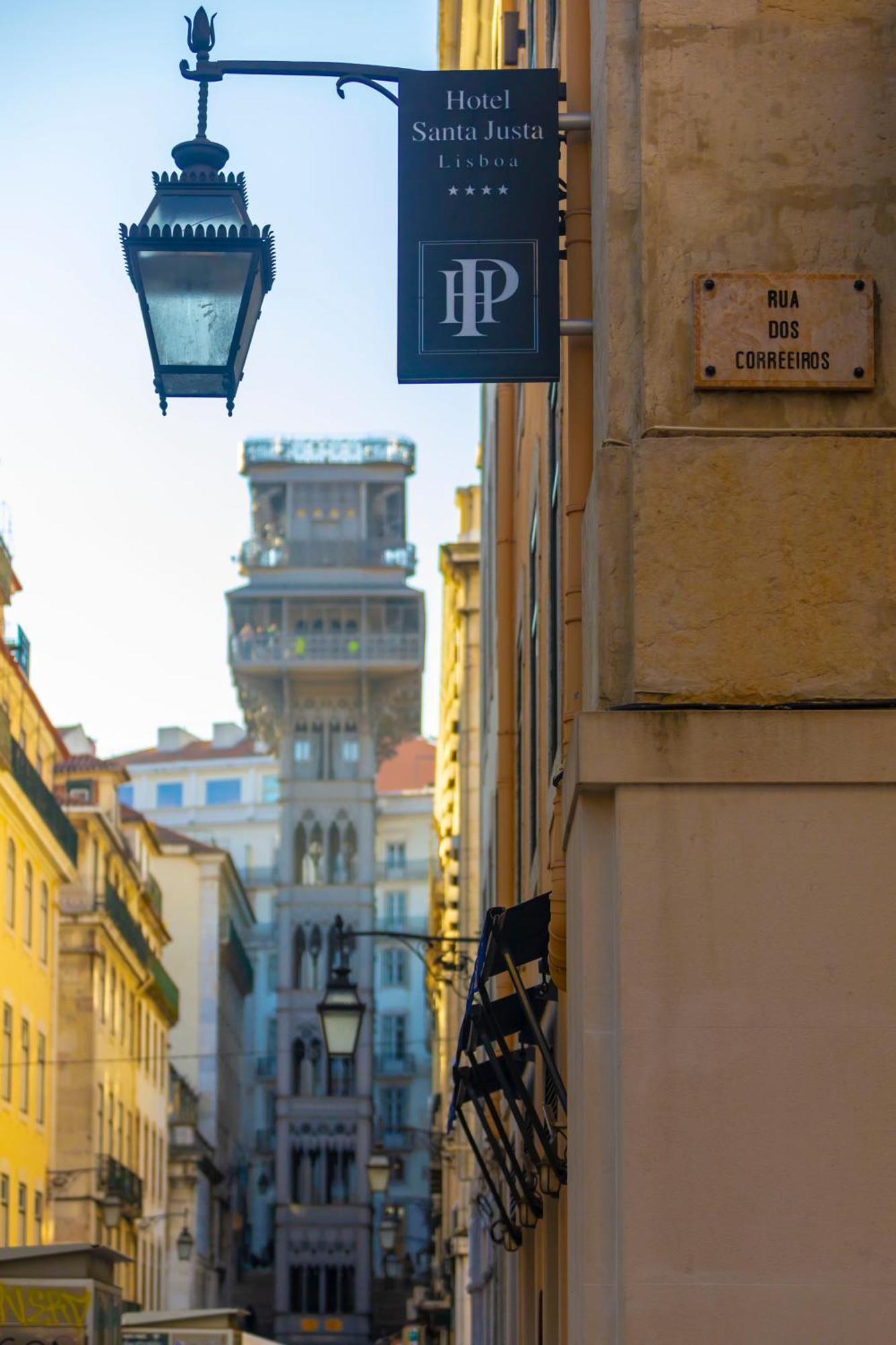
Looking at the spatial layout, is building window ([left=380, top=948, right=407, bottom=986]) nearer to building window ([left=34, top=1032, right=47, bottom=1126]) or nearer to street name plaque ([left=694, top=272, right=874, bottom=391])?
building window ([left=34, top=1032, right=47, bottom=1126])

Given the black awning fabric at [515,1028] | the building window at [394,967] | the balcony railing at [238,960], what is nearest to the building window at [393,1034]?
the building window at [394,967]

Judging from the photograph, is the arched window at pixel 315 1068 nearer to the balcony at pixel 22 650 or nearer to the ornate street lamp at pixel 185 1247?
the ornate street lamp at pixel 185 1247

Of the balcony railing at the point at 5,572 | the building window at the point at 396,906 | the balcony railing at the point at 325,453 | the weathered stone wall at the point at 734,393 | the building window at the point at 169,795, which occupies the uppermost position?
the balcony railing at the point at 325,453

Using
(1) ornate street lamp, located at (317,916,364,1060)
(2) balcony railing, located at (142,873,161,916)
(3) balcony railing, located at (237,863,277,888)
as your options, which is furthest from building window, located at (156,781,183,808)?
(1) ornate street lamp, located at (317,916,364,1060)

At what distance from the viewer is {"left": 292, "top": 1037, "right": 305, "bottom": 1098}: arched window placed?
354 ft

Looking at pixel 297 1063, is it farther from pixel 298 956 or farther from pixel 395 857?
pixel 395 857

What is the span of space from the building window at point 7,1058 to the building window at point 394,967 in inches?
3252

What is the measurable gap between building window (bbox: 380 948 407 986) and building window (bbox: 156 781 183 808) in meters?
13.9

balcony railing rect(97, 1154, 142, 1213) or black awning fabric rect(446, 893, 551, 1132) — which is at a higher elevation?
black awning fabric rect(446, 893, 551, 1132)

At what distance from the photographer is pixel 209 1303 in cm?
8594

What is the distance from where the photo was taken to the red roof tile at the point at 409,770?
472 feet

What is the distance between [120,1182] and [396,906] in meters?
72.9

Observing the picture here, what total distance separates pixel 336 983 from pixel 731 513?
589 inches

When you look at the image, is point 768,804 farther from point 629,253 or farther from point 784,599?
point 629,253
